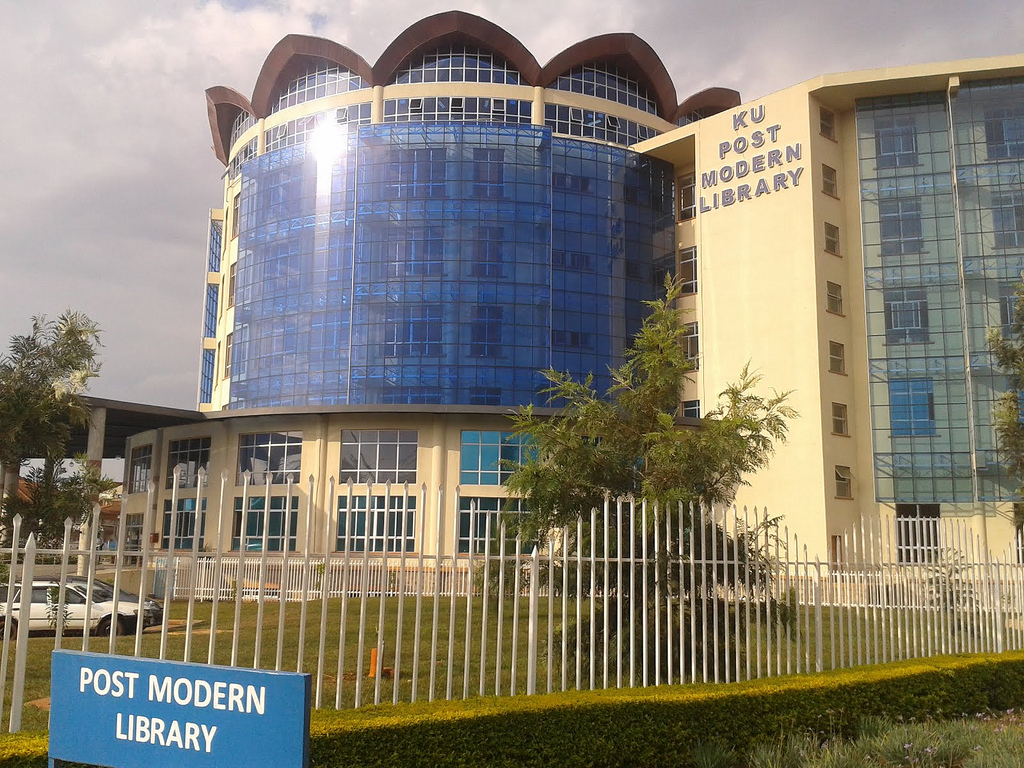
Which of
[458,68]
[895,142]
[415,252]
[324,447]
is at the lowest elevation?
[324,447]

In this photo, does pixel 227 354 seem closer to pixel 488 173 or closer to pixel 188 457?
pixel 188 457

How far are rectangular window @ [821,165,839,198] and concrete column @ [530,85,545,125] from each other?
609 inches

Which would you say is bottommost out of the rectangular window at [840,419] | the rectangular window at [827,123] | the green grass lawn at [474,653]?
the green grass lawn at [474,653]

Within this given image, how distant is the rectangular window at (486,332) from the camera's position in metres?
47.0

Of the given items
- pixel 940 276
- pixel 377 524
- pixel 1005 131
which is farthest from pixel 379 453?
pixel 1005 131

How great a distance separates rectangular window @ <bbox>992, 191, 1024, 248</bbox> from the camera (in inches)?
1567

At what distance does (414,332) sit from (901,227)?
23.1 m

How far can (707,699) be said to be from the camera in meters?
8.85

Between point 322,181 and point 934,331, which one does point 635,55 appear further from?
point 934,331

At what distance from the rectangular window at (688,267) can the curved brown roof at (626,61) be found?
34.2ft

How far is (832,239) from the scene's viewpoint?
140 feet

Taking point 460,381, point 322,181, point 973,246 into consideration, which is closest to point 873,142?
point 973,246

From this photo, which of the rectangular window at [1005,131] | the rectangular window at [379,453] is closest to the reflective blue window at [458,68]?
the rectangular window at [379,453]

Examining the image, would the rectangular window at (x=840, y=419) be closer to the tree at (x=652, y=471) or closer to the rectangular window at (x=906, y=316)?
the rectangular window at (x=906, y=316)
